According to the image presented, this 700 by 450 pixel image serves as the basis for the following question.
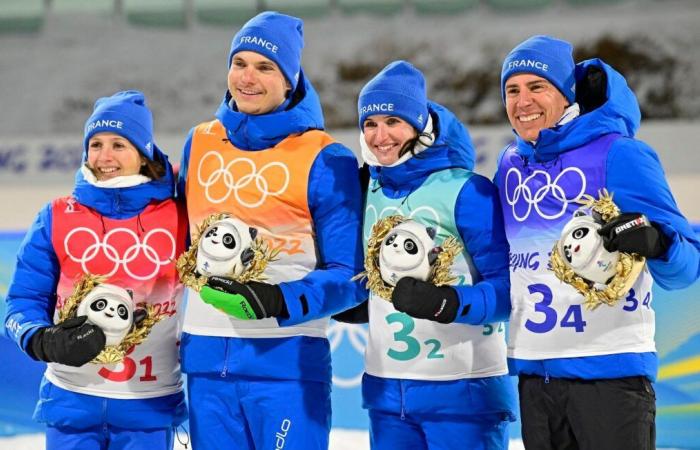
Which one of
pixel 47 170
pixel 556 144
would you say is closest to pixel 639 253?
pixel 556 144

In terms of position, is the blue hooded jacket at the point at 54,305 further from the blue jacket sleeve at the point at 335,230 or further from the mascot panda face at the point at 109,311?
the blue jacket sleeve at the point at 335,230

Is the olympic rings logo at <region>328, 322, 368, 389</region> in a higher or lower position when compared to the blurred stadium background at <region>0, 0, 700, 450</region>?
lower

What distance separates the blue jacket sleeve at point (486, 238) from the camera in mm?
3298

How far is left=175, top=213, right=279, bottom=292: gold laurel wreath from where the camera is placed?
312 cm

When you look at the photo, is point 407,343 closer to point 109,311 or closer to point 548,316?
point 548,316

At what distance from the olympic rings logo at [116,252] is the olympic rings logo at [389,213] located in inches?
28.8

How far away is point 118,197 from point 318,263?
765mm

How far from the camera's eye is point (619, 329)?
307 cm

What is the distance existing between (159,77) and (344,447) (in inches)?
307

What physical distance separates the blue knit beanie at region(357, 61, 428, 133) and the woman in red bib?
82 cm

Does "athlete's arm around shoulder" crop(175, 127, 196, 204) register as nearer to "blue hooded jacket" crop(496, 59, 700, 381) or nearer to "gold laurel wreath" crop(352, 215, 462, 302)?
"gold laurel wreath" crop(352, 215, 462, 302)

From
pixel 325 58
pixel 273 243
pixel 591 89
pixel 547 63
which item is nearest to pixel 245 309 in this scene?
pixel 273 243

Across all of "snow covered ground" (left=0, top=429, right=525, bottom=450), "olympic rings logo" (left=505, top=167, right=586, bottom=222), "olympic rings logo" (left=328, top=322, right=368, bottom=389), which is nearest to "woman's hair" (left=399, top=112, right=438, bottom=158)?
"olympic rings logo" (left=505, top=167, right=586, bottom=222)

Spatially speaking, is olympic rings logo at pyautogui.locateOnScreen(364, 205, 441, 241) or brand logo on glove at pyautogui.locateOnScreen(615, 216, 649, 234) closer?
brand logo on glove at pyautogui.locateOnScreen(615, 216, 649, 234)
